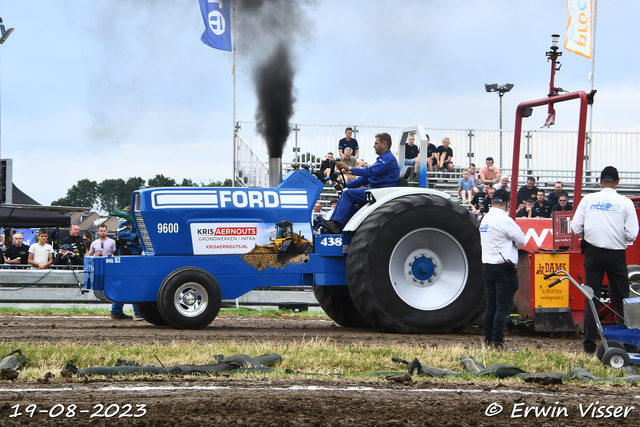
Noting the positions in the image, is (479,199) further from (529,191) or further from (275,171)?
(275,171)

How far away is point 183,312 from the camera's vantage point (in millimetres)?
9266

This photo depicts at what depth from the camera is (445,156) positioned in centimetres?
1928

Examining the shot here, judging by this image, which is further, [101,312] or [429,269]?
[101,312]

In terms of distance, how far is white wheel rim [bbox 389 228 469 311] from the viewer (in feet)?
A: 31.1

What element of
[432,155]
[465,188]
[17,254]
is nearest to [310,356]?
[17,254]

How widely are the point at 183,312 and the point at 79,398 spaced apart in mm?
4439

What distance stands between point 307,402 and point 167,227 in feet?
16.5

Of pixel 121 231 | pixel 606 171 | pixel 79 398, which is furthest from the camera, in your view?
pixel 121 231

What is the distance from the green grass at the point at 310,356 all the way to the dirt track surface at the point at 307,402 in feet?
1.50

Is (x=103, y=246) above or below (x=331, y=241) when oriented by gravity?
below

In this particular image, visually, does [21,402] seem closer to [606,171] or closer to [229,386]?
[229,386]

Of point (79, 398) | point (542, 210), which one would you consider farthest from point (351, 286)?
point (542, 210)

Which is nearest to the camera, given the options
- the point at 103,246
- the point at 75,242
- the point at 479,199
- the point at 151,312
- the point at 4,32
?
the point at 151,312

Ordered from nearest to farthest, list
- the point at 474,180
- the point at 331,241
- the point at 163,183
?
1. the point at 331,241
2. the point at 474,180
3. the point at 163,183
